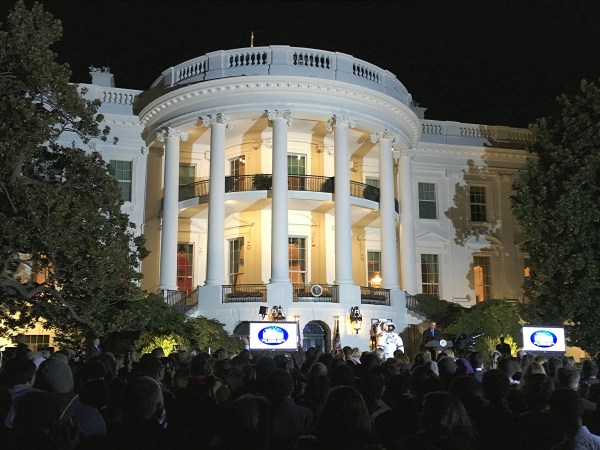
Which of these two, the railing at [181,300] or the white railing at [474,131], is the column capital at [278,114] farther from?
the white railing at [474,131]

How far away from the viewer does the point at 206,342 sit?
74.5 ft

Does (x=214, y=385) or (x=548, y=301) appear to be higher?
(x=548, y=301)

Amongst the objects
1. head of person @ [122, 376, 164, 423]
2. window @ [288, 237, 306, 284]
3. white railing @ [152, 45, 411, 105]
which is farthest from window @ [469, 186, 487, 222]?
head of person @ [122, 376, 164, 423]

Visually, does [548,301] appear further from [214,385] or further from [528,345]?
[214,385]

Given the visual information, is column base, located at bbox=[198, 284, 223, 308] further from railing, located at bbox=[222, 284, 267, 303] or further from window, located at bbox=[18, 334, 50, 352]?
window, located at bbox=[18, 334, 50, 352]

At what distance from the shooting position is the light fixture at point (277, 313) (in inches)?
969

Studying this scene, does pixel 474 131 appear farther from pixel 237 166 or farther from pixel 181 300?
pixel 181 300

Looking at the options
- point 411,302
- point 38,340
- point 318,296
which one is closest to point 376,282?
point 411,302

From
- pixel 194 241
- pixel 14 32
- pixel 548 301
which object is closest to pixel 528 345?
pixel 548 301

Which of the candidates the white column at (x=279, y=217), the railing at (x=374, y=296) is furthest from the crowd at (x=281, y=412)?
the railing at (x=374, y=296)

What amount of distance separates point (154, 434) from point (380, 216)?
25.8m

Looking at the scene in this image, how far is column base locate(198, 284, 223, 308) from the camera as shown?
87.0ft

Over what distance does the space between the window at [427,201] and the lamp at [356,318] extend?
903cm

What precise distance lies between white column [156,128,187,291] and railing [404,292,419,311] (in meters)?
9.64
